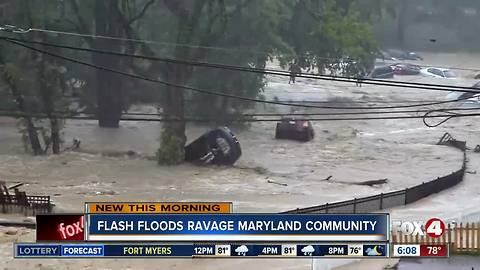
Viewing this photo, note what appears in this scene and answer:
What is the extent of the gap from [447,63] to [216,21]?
149ft

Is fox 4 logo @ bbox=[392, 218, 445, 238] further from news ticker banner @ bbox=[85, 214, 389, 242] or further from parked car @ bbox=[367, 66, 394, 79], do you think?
parked car @ bbox=[367, 66, 394, 79]

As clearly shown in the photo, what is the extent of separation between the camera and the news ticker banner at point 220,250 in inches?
548

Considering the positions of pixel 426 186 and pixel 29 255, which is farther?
pixel 426 186

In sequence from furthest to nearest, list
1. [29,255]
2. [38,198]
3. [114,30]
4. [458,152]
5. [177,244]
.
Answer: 1. [114,30]
2. [458,152]
3. [38,198]
4. [29,255]
5. [177,244]

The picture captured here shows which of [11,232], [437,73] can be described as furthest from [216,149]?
[437,73]

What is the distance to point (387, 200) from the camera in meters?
26.8

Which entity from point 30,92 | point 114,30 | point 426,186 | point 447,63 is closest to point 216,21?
point 114,30

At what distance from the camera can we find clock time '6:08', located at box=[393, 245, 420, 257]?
16.8 m

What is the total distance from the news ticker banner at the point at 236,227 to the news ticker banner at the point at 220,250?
12 cm

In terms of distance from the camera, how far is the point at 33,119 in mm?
41094

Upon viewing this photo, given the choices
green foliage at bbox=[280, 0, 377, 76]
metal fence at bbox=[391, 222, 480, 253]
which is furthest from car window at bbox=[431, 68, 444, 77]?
metal fence at bbox=[391, 222, 480, 253]

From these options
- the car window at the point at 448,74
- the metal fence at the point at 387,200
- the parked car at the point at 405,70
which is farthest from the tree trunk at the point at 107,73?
the car window at the point at 448,74

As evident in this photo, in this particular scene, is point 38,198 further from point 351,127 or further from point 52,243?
point 351,127

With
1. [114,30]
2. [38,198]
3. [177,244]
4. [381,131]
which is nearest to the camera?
[177,244]
